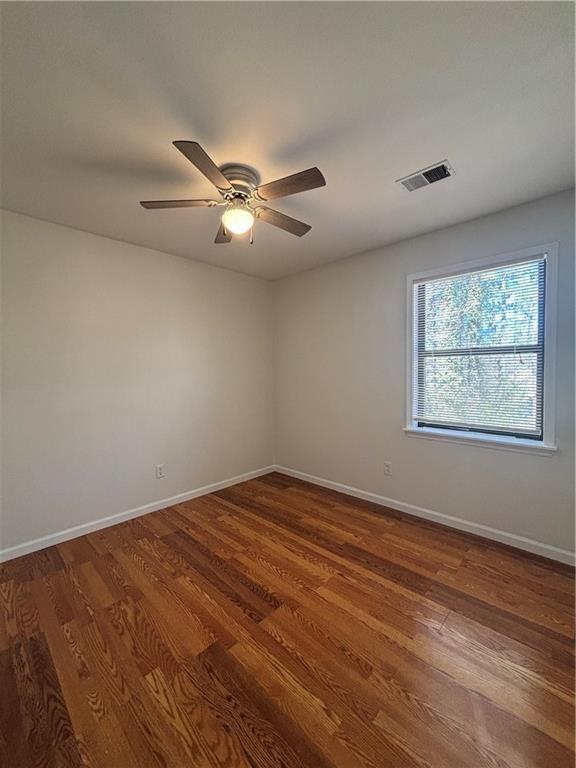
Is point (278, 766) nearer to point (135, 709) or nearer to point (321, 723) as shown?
point (321, 723)

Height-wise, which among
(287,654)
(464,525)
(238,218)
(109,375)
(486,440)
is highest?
(238,218)

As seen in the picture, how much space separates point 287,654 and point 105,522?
81.9 inches

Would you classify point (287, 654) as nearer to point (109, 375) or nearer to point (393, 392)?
point (393, 392)

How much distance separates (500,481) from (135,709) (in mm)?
2655

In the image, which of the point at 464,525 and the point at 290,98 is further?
the point at 464,525

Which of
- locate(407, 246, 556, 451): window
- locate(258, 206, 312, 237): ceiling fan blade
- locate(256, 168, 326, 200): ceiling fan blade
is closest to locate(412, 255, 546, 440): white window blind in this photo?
locate(407, 246, 556, 451): window

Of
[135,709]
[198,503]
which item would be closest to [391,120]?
[135,709]

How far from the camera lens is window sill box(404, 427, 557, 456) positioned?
7.36 feet

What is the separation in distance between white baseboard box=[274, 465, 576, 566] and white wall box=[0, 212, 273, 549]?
139cm

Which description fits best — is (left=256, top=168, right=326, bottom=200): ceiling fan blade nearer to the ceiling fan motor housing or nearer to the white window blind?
the ceiling fan motor housing

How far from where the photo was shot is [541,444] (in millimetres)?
2242

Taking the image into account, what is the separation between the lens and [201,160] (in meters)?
1.38

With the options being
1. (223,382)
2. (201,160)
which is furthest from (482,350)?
(223,382)

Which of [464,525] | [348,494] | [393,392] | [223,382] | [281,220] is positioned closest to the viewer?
[281,220]
